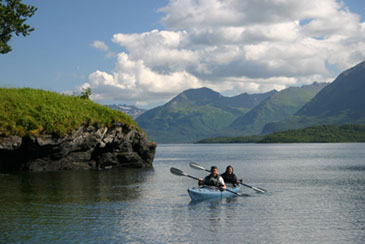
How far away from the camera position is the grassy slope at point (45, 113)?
63.8 metres

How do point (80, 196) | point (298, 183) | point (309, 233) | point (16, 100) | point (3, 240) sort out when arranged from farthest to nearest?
point (16, 100)
point (298, 183)
point (80, 196)
point (309, 233)
point (3, 240)

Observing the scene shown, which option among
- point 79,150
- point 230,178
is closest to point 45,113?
point 79,150

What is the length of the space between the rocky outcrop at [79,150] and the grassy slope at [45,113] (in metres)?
1.36

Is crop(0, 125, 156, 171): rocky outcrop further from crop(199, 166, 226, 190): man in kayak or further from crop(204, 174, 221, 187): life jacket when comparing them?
crop(204, 174, 221, 187): life jacket

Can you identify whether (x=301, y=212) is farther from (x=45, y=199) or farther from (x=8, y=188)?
(x=8, y=188)

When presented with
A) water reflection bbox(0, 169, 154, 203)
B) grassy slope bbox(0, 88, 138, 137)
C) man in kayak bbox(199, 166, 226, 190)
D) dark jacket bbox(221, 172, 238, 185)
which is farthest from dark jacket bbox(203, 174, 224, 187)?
grassy slope bbox(0, 88, 138, 137)

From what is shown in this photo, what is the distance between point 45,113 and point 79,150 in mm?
9473

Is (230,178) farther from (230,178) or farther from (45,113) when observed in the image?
→ (45,113)

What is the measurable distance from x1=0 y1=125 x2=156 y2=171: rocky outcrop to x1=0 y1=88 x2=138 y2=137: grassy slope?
53.5 inches

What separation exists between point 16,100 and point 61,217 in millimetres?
45803

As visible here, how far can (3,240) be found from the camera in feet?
72.2

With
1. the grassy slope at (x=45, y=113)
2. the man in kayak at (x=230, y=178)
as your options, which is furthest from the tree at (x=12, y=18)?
the man in kayak at (x=230, y=178)

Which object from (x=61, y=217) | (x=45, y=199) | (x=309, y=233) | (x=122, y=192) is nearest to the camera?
(x=309, y=233)

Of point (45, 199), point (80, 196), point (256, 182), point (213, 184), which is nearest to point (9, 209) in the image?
point (45, 199)
